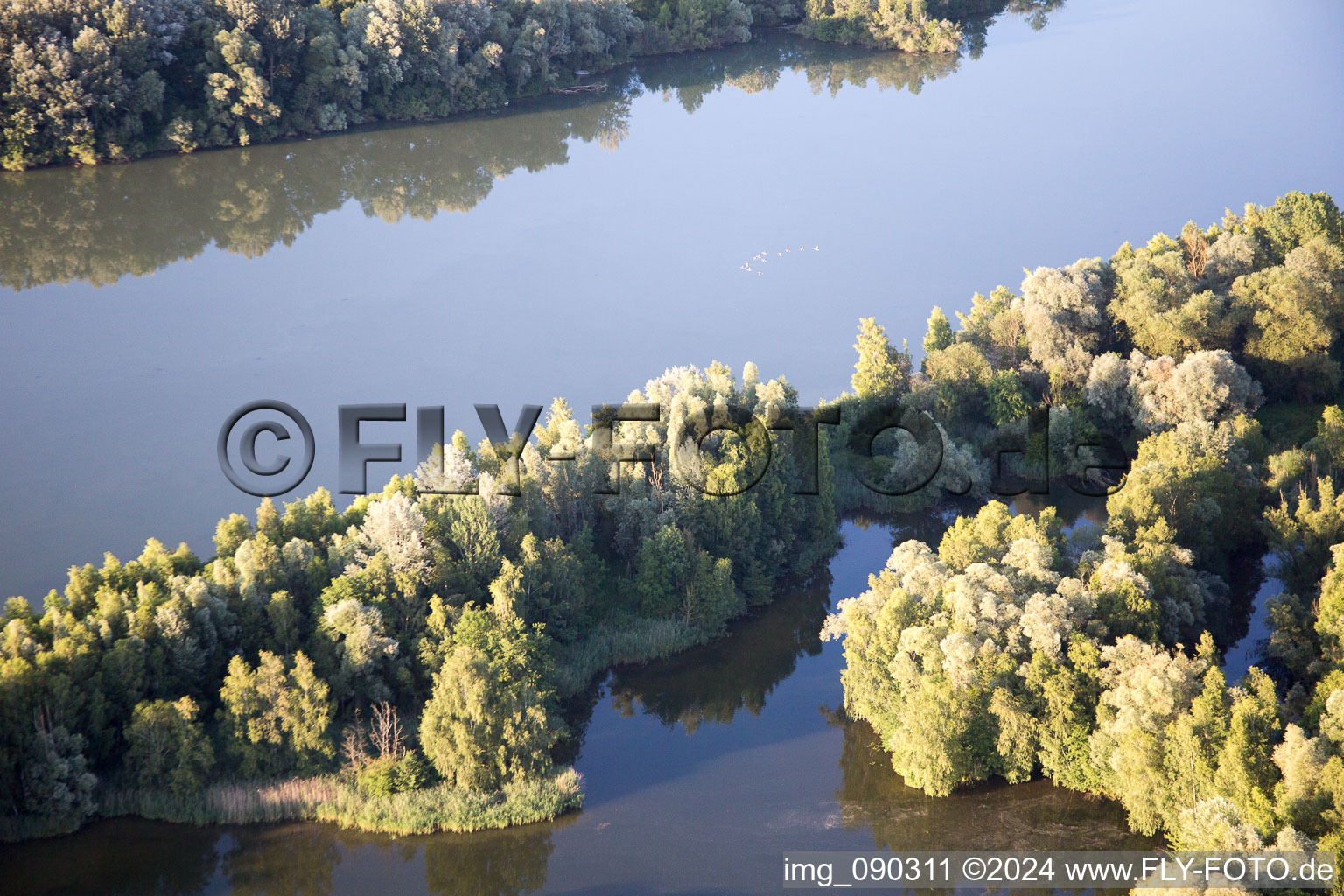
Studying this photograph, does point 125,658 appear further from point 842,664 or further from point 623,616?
point 842,664

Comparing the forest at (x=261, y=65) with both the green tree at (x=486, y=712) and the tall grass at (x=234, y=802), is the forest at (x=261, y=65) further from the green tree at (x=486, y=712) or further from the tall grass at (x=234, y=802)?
the green tree at (x=486, y=712)

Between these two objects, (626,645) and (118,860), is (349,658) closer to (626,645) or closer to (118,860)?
(118,860)

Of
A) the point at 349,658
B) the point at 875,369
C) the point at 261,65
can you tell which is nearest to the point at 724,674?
the point at 349,658

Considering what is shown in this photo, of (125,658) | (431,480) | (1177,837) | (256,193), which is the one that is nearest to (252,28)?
(256,193)

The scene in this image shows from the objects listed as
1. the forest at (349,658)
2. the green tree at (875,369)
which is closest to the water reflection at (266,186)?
the green tree at (875,369)

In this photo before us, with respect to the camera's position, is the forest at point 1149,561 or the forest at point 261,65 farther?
the forest at point 261,65

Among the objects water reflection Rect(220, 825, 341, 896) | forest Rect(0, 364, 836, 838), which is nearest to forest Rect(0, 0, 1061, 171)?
forest Rect(0, 364, 836, 838)
